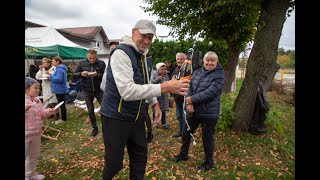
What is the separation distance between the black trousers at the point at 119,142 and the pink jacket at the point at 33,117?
4.61 ft

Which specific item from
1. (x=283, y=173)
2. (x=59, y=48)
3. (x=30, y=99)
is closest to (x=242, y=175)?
(x=283, y=173)

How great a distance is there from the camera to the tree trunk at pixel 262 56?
5.21 metres

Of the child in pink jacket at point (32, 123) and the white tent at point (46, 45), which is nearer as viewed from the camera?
the child in pink jacket at point (32, 123)

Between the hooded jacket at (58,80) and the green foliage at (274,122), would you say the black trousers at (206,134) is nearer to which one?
the green foliage at (274,122)

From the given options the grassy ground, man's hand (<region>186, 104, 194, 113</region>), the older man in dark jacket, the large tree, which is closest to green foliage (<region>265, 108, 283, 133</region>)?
the grassy ground

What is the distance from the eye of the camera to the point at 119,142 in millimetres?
2723

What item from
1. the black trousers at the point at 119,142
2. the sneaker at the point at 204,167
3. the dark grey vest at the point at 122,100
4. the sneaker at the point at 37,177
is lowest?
the sneaker at the point at 37,177

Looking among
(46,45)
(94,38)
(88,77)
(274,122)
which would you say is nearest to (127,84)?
(88,77)

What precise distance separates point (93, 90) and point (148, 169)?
2.50m

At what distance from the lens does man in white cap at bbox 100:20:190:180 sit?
2.37 metres

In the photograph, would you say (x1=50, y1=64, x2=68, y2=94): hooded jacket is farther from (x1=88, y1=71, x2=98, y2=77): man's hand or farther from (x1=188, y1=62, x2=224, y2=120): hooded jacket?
(x1=188, y1=62, x2=224, y2=120): hooded jacket

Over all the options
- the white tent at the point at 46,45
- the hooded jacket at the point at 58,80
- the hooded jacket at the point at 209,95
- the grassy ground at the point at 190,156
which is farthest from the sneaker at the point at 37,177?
the white tent at the point at 46,45

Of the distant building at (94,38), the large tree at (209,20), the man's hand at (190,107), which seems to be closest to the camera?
the man's hand at (190,107)

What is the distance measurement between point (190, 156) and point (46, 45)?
351 inches
